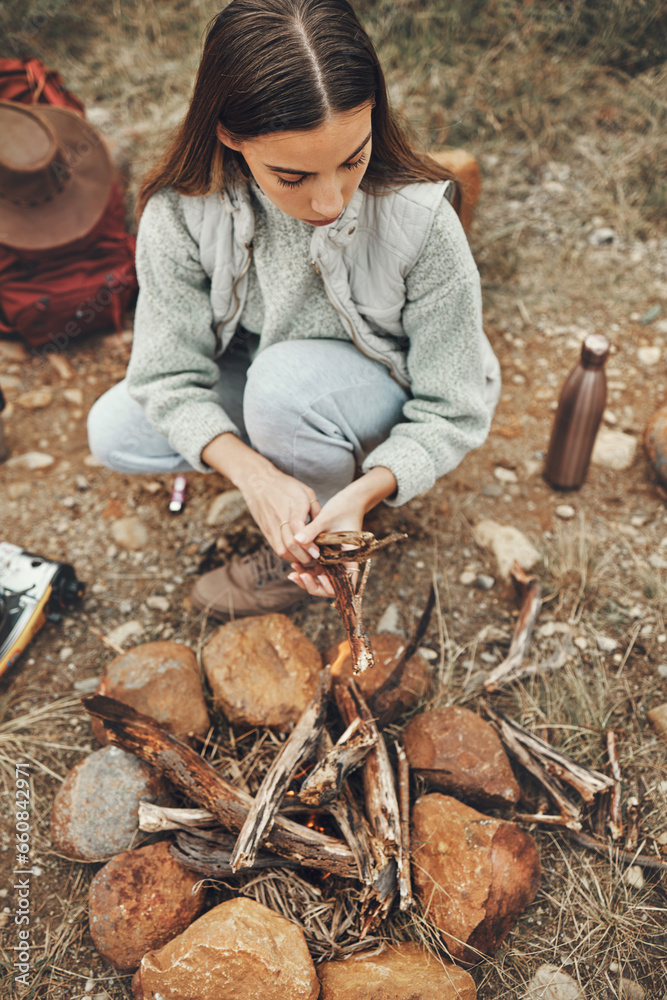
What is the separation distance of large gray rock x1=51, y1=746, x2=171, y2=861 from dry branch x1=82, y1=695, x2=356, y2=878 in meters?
0.05

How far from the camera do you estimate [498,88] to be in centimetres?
347

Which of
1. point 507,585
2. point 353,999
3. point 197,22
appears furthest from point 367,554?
point 197,22

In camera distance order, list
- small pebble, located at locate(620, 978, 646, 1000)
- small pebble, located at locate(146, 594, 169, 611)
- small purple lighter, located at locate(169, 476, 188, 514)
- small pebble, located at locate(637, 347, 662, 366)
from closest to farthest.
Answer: small pebble, located at locate(620, 978, 646, 1000), small pebble, located at locate(146, 594, 169, 611), small purple lighter, located at locate(169, 476, 188, 514), small pebble, located at locate(637, 347, 662, 366)

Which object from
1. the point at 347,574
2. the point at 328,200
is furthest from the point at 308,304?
the point at 347,574

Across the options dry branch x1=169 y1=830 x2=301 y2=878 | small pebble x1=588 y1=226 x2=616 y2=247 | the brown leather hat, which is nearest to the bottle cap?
small pebble x1=588 y1=226 x2=616 y2=247

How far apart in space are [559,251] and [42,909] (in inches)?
130

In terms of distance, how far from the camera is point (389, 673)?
180cm

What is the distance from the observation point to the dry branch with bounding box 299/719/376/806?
4.97 ft

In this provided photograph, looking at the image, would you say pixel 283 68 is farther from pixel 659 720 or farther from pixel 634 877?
pixel 634 877

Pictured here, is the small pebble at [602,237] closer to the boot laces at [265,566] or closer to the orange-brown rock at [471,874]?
the boot laces at [265,566]

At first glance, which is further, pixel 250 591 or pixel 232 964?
pixel 250 591

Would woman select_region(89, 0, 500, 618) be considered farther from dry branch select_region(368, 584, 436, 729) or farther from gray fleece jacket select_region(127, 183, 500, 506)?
dry branch select_region(368, 584, 436, 729)

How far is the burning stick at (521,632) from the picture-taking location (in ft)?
6.25

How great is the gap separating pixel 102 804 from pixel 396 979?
0.81 m
